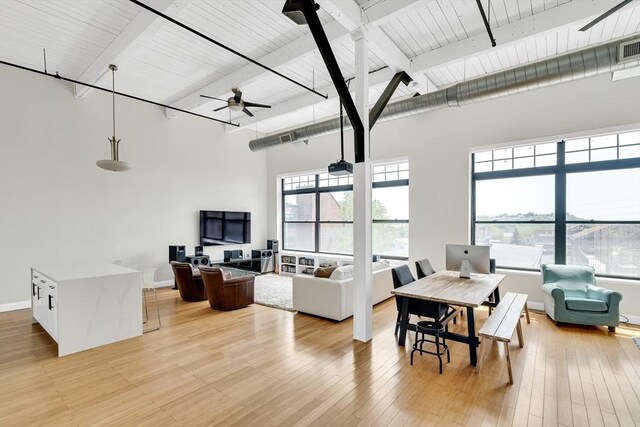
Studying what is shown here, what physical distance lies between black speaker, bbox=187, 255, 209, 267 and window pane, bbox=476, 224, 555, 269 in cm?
590

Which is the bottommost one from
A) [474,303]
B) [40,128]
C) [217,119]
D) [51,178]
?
[474,303]

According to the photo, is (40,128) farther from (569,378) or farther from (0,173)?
(569,378)

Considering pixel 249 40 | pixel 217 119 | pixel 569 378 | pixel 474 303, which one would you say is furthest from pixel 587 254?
pixel 217 119

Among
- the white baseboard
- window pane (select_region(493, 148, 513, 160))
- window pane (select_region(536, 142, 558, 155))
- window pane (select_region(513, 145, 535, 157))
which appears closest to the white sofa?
window pane (select_region(493, 148, 513, 160))

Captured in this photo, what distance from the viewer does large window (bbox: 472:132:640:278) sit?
4.52m

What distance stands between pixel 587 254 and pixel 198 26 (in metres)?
6.66

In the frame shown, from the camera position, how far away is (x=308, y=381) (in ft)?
9.42

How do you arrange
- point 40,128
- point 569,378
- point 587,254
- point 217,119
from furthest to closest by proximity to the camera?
point 217,119, point 40,128, point 587,254, point 569,378

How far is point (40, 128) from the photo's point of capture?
5.33m

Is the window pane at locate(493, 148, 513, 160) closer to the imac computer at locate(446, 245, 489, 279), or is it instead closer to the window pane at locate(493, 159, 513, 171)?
the window pane at locate(493, 159, 513, 171)

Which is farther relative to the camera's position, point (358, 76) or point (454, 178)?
point (454, 178)

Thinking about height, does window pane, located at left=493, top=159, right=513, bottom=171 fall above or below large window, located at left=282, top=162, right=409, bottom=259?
above

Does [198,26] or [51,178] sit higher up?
[198,26]

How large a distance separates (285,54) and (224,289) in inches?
151
